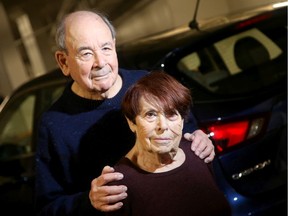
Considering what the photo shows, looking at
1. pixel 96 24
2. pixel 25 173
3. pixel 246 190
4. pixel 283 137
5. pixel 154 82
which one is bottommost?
pixel 246 190

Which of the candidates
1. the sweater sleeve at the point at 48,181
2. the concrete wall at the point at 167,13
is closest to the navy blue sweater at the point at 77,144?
the sweater sleeve at the point at 48,181

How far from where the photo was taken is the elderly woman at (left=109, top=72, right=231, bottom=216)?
1111mm

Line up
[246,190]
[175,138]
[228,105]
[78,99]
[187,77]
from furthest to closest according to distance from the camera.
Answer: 1. [187,77]
2. [228,105]
3. [246,190]
4. [78,99]
5. [175,138]

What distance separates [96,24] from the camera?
116 centimetres

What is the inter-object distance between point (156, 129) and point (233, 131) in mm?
1226

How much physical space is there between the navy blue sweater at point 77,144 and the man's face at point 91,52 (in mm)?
117

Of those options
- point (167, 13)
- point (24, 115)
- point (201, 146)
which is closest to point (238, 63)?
point (24, 115)

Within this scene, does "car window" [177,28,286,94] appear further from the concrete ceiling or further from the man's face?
the concrete ceiling

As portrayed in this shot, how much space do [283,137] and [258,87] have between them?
15.2 inches

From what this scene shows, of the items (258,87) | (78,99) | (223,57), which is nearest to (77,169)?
(78,99)

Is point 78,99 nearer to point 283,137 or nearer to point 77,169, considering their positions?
point 77,169

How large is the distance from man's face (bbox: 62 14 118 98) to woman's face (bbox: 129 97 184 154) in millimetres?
125

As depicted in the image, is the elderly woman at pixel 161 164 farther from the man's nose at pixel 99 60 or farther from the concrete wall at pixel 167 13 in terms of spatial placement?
the concrete wall at pixel 167 13

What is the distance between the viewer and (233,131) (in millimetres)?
2250
